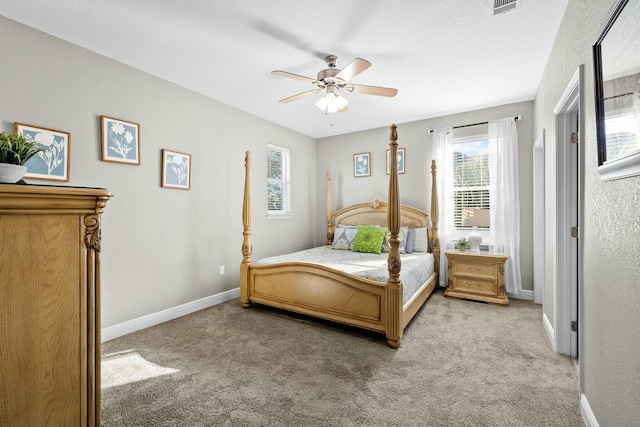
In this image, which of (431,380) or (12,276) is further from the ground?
(12,276)

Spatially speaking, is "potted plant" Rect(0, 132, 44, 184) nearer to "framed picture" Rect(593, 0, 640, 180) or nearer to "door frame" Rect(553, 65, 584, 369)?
"framed picture" Rect(593, 0, 640, 180)

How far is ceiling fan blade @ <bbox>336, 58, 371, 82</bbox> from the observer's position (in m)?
2.13

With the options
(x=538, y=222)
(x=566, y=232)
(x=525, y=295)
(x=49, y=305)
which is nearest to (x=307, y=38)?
(x=49, y=305)

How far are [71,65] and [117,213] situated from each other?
128 centimetres

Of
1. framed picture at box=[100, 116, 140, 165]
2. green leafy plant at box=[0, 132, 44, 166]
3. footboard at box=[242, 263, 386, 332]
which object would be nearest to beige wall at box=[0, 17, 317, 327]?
framed picture at box=[100, 116, 140, 165]

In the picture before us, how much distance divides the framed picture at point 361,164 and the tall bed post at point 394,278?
7.59ft

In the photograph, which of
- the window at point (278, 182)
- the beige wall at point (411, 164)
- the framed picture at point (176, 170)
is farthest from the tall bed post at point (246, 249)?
the beige wall at point (411, 164)

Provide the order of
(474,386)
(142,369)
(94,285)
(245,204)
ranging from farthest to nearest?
(245,204) < (142,369) < (474,386) < (94,285)

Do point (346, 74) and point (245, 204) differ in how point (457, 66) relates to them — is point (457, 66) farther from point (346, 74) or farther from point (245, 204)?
point (245, 204)

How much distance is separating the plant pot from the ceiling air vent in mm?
2661

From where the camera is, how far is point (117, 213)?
268 centimetres

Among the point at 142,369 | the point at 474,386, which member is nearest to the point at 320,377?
the point at 474,386

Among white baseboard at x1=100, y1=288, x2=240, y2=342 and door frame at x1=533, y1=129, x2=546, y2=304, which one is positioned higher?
door frame at x1=533, y1=129, x2=546, y2=304

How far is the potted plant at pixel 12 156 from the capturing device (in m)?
0.81
